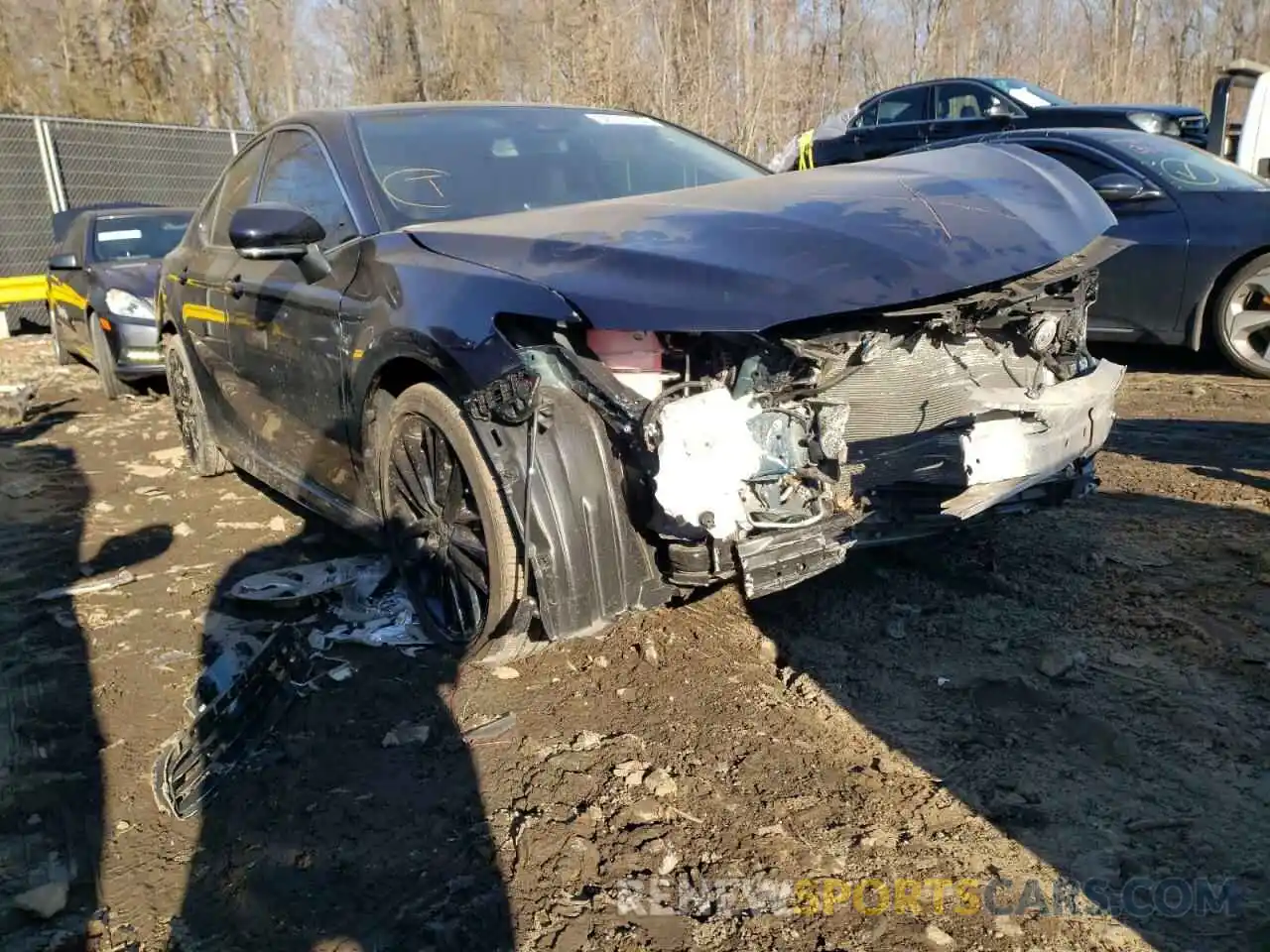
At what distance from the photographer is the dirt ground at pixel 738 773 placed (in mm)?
2076

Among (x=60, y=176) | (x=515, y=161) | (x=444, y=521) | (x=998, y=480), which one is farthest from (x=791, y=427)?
(x=60, y=176)

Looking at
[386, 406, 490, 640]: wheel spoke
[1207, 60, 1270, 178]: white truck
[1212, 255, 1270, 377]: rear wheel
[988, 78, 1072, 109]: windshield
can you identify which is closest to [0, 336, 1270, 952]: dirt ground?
[386, 406, 490, 640]: wheel spoke

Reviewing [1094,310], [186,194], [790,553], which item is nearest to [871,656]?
[790,553]

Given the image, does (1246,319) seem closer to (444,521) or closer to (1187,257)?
(1187,257)

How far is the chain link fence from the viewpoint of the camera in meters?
12.5

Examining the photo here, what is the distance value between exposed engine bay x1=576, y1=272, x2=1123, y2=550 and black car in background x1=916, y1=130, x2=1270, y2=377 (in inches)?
125

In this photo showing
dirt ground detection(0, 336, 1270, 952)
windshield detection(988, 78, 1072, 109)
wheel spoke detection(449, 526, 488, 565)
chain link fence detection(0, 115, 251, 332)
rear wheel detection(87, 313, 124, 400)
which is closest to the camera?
dirt ground detection(0, 336, 1270, 952)

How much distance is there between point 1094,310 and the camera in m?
6.29

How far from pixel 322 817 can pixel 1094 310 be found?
5.60 metres

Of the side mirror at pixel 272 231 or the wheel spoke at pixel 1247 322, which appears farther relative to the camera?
the wheel spoke at pixel 1247 322

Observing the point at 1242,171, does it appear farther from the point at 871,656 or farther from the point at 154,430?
the point at 154,430

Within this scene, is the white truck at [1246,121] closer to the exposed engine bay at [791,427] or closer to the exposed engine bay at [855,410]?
the exposed engine bay at [855,410]

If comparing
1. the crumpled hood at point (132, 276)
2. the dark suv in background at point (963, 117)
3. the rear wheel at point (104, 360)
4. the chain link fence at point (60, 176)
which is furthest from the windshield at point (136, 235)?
the dark suv in background at point (963, 117)

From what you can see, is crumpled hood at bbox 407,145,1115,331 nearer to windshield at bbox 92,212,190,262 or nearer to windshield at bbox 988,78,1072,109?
windshield at bbox 92,212,190,262
